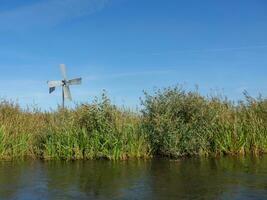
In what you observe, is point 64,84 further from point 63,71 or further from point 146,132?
point 146,132

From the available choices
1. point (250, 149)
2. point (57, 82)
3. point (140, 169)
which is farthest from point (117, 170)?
point (57, 82)

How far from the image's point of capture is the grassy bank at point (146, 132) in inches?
877

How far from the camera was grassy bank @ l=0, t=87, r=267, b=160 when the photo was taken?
2228 cm

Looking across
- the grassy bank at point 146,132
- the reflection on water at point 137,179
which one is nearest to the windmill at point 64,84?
the grassy bank at point 146,132

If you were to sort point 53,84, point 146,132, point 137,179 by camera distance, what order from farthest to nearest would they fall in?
point 53,84, point 146,132, point 137,179

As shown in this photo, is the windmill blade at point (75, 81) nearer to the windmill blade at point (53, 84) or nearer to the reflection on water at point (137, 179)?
the windmill blade at point (53, 84)

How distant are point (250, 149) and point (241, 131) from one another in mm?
1151

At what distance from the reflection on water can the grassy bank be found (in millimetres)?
1271

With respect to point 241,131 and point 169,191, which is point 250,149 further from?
A: point 169,191

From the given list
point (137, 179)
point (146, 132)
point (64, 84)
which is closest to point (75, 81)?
point (64, 84)

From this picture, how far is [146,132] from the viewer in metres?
22.9

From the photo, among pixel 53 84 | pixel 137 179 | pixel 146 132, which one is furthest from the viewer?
pixel 53 84

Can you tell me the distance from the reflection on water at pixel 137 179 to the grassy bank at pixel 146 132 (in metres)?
1.27

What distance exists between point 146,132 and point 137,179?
705 centimetres
